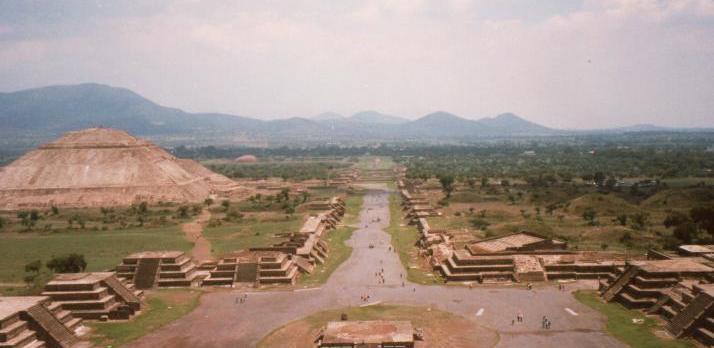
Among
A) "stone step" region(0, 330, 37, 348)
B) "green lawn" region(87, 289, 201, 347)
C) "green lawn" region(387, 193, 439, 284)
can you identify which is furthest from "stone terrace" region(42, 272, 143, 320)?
"green lawn" region(387, 193, 439, 284)

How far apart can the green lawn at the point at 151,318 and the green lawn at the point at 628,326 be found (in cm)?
3260

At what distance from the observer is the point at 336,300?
48.8 m

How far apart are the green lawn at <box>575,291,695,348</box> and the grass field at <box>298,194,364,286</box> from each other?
81.2 feet

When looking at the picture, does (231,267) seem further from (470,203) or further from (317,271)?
(470,203)

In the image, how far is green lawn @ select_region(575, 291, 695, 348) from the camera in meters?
36.2

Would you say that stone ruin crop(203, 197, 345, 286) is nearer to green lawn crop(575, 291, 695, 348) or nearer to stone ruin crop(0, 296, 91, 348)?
stone ruin crop(0, 296, 91, 348)

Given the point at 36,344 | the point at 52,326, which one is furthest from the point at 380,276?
the point at 36,344

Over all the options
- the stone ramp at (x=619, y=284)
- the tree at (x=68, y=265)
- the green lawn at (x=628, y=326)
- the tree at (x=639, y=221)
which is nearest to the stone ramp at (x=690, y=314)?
the green lawn at (x=628, y=326)

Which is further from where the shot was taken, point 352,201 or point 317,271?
point 352,201

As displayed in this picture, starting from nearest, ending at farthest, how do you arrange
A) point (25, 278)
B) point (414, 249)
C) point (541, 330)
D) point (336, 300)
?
point (541, 330)
point (336, 300)
point (25, 278)
point (414, 249)

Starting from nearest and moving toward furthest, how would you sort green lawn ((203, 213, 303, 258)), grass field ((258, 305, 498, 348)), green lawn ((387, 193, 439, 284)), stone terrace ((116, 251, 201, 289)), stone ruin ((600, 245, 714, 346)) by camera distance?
stone ruin ((600, 245, 714, 346))
grass field ((258, 305, 498, 348))
stone terrace ((116, 251, 201, 289))
green lawn ((387, 193, 439, 284))
green lawn ((203, 213, 303, 258))

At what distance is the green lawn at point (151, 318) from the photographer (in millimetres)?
40328

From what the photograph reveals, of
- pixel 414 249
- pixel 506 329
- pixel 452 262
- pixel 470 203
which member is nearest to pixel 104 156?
pixel 470 203

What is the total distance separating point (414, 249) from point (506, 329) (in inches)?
1262
